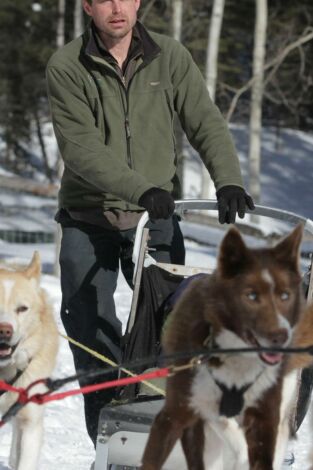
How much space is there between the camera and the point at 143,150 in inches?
153

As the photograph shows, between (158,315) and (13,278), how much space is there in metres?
0.57

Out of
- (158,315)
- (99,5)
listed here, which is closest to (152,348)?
(158,315)

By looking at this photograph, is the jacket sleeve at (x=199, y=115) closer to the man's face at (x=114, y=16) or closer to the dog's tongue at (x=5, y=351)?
the man's face at (x=114, y=16)

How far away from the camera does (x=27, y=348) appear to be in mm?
3779

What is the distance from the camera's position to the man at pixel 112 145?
3.73 meters

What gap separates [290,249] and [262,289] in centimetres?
22

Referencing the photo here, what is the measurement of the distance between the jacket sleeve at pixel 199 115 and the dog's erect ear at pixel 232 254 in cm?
126

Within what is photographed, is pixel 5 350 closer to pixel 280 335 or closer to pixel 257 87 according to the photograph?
pixel 280 335

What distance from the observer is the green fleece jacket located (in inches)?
148

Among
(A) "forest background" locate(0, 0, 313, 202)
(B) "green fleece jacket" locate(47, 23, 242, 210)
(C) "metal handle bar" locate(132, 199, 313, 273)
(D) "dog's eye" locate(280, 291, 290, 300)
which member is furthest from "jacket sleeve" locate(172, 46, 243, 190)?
(A) "forest background" locate(0, 0, 313, 202)

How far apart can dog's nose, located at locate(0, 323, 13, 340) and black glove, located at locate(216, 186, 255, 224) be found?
2.77ft

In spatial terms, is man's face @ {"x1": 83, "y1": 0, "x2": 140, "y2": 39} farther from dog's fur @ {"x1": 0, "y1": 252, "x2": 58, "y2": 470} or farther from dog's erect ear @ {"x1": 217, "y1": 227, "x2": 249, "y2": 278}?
dog's erect ear @ {"x1": 217, "y1": 227, "x2": 249, "y2": 278}

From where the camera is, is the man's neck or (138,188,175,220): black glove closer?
(138,188,175,220): black glove

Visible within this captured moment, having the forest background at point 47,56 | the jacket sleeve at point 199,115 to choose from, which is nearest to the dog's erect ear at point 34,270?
the jacket sleeve at point 199,115
